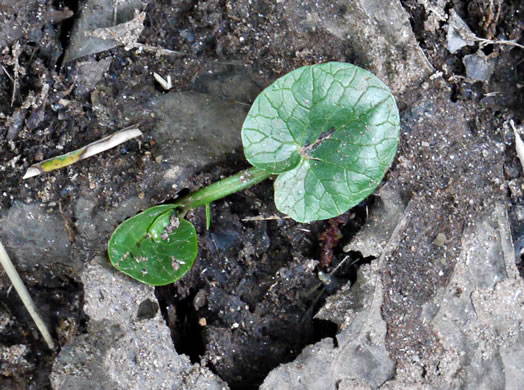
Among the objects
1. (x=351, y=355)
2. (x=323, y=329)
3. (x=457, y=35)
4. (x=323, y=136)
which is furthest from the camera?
(x=457, y=35)

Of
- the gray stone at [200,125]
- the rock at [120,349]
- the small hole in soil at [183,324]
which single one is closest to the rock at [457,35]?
the gray stone at [200,125]

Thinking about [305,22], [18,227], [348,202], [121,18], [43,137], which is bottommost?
[18,227]

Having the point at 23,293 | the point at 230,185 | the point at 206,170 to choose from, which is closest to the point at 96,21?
the point at 206,170

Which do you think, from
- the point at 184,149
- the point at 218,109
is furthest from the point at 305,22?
the point at 184,149

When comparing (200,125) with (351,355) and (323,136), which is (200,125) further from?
(351,355)

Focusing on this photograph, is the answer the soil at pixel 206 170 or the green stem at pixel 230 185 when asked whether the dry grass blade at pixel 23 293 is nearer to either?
the soil at pixel 206 170

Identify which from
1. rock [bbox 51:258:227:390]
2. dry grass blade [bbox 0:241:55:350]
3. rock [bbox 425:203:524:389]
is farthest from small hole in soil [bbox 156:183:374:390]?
dry grass blade [bbox 0:241:55:350]

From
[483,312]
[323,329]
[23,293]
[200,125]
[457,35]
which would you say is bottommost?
[23,293]

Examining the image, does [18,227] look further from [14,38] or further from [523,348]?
[523,348]
